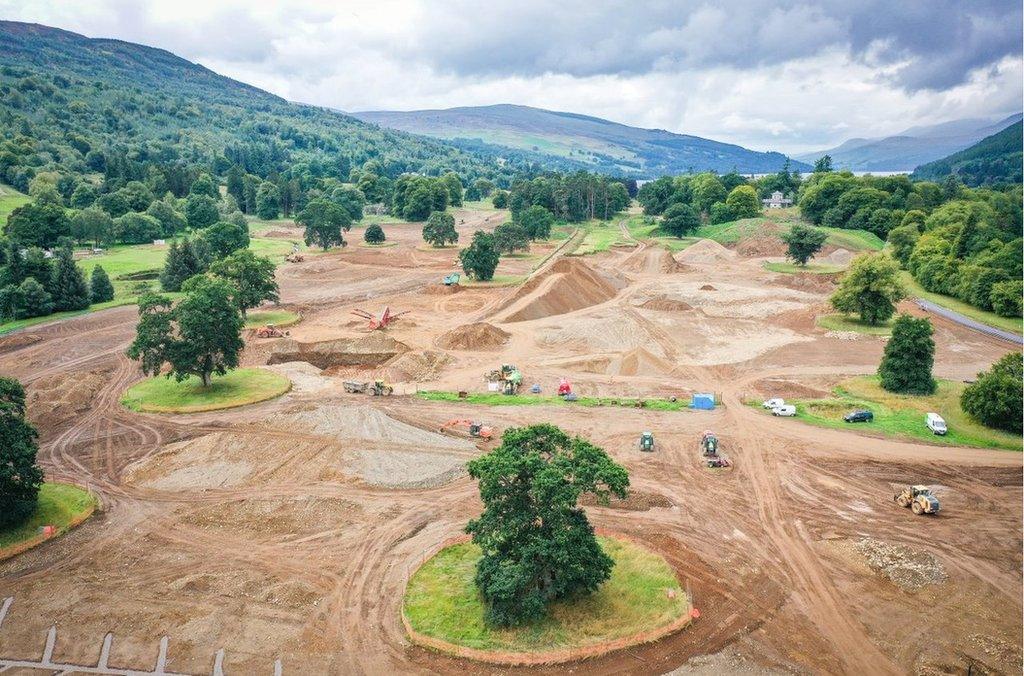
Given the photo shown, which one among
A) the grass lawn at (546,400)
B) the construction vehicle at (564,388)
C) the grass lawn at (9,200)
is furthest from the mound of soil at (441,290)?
the grass lawn at (9,200)

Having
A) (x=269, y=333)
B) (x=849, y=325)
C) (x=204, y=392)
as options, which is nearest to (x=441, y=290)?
(x=269, y=333)

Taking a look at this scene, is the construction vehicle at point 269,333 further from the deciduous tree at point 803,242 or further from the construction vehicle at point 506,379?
the deciduous tree at point 803,242

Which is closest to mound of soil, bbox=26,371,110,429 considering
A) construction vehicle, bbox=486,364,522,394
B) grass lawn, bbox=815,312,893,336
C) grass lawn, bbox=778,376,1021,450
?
construction vehicle, bbox=486,364,522,394

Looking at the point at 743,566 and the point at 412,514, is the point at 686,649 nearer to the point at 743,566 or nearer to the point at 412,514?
the point at 743,566

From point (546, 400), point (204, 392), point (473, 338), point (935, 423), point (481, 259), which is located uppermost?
point (481, 259)

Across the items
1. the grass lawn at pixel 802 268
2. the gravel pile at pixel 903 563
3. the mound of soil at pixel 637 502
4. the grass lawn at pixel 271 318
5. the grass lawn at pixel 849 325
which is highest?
the grass lawn at pixel 802 268

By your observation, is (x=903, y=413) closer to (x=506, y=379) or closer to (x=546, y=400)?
(x=546, y=400)
